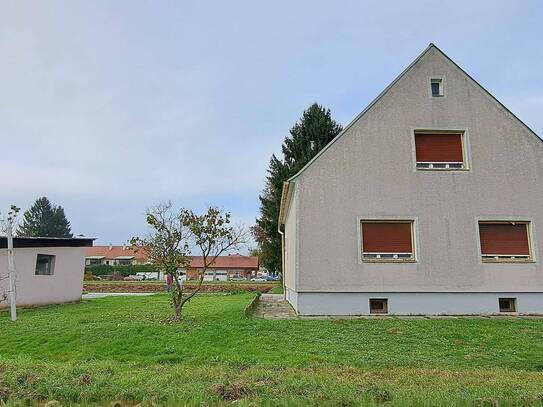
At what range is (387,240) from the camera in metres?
12.5

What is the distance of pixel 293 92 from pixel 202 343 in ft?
37.3

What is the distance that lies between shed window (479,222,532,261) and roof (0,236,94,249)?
16512mm

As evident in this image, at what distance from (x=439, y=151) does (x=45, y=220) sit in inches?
2996

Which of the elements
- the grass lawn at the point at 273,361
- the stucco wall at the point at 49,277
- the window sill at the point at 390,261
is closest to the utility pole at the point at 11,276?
the grass lawn at the point at 273,361

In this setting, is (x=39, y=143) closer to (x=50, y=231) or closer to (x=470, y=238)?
(x=470, y=238)

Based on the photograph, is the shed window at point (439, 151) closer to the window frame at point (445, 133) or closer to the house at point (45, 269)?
the window frame at point (445, 133)

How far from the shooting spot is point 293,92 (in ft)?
54.4

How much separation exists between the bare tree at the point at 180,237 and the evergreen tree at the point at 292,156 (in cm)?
1974

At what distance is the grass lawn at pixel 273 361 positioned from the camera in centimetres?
443

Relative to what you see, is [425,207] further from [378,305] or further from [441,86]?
[441,86]

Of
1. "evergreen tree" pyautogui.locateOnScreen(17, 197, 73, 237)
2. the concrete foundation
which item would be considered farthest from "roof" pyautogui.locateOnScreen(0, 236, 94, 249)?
"evergreen tree" pyautogui.locateOnScreen(17, 197, 73, 237)

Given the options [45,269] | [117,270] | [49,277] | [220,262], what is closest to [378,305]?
[49,277]

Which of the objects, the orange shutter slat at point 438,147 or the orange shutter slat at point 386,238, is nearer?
the orange shutter slat at point 386,238

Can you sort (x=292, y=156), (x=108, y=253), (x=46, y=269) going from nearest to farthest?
(x=46, y=269) → (x=292, y=156) → (x=108, y=253)
